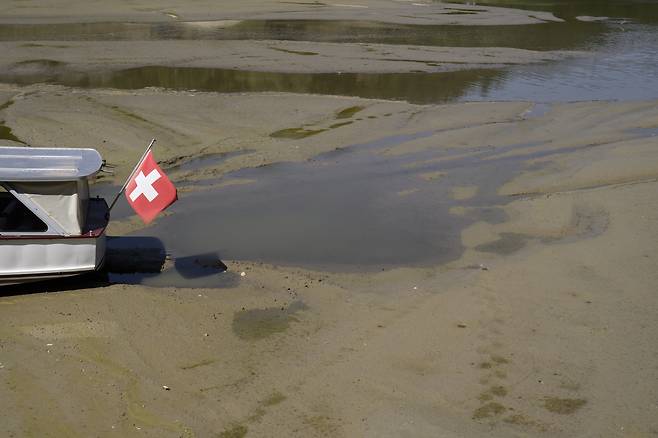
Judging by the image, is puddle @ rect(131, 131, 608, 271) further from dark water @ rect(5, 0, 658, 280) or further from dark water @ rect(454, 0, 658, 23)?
dark water @ rect(454, 0, 658, 23)

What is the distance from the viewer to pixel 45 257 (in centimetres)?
1061

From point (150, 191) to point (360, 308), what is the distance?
3.43 m

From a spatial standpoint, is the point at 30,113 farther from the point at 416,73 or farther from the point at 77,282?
the point at 416,73

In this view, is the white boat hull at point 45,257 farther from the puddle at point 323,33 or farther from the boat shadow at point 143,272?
the puddle at point 323,33

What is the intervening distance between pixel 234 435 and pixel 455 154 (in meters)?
12.2

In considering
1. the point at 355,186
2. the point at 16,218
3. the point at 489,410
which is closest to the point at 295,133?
the point at 355,186

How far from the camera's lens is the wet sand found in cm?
859

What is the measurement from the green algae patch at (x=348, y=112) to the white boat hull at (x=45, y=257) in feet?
39.1

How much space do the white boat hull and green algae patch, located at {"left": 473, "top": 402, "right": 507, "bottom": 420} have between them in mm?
5668

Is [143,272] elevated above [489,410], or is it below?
above

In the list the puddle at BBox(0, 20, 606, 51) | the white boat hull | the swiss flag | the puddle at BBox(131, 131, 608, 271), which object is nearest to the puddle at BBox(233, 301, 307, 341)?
the puddle at BBox(131, 131, 608, 271)

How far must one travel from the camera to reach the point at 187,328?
1023 centimetres

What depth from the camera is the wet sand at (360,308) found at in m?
8.59

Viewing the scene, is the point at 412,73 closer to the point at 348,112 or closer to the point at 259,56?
the point at 259,56
